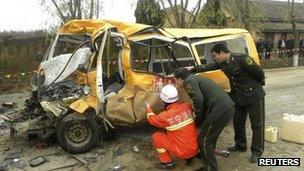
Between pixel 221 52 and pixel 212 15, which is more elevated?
pixel 212 15

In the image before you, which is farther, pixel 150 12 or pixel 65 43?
pixel 150 12

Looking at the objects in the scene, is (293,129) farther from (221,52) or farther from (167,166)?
(167,166)

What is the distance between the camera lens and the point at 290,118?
7730mm

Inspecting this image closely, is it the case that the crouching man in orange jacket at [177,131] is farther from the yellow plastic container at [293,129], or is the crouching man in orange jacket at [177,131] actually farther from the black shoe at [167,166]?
the yellow plastic container at [293,129]

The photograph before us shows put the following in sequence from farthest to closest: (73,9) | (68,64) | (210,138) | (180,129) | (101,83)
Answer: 1. (73,9)
2. (68,64)
3. (101,83)
4. (180,129)
5. (210,138)

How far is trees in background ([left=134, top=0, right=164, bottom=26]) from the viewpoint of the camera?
22.1m

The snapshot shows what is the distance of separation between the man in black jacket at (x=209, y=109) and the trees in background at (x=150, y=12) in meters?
16.3

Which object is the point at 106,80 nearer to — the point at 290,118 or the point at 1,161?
the point at 1,161

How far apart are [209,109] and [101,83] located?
2.08m

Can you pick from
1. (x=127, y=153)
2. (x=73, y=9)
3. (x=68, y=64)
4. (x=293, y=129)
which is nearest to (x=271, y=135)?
(x=293, y=129)

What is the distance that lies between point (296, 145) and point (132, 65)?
313cm

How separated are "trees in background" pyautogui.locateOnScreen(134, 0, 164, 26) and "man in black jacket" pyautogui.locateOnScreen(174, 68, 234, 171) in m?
16.3

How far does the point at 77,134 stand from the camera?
7.38 metres

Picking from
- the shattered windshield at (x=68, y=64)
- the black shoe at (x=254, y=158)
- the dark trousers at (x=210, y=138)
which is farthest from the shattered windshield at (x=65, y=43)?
the black shoe at (x=254, y=158)
